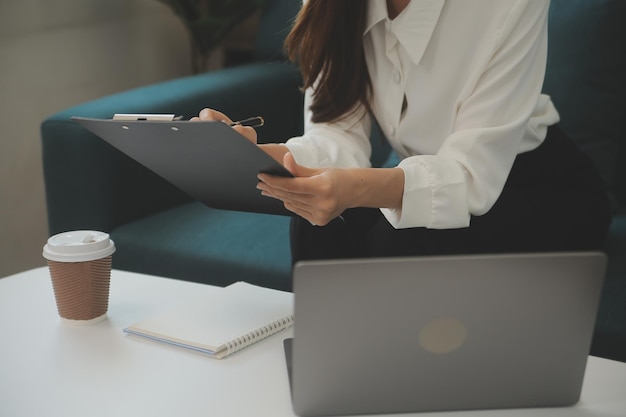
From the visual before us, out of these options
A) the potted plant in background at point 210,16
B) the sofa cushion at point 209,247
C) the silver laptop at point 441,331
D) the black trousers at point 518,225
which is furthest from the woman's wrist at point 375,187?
the potted plant in background at point 210,16

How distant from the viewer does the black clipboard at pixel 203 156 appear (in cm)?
98

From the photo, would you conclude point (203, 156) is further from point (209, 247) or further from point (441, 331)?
point (209, 247)

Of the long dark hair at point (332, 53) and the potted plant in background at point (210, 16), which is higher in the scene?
the long dark hair at point (332, 53)

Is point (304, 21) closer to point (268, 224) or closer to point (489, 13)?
point (489, 13)

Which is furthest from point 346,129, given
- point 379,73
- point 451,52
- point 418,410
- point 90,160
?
point 418,410

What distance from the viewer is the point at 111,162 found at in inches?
68.6

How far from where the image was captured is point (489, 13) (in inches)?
50.0

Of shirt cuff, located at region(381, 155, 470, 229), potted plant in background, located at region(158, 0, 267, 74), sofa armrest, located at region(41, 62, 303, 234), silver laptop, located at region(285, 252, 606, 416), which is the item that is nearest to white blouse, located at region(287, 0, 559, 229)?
shirt cuff, located at region(381, 155, 470, 229)

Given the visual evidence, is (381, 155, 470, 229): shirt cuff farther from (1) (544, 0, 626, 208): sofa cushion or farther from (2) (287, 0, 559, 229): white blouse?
(1) (544, 0, 626, 208): sofa cushion

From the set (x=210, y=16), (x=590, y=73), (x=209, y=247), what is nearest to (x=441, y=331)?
(x=209, y=247)

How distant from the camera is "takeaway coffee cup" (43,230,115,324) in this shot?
1.11 metres

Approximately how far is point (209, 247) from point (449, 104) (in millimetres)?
565

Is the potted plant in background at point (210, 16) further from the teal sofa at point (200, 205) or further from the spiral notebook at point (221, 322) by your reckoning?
the spiral notebook at point (221, 322)

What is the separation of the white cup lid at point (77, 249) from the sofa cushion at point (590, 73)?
100cm
